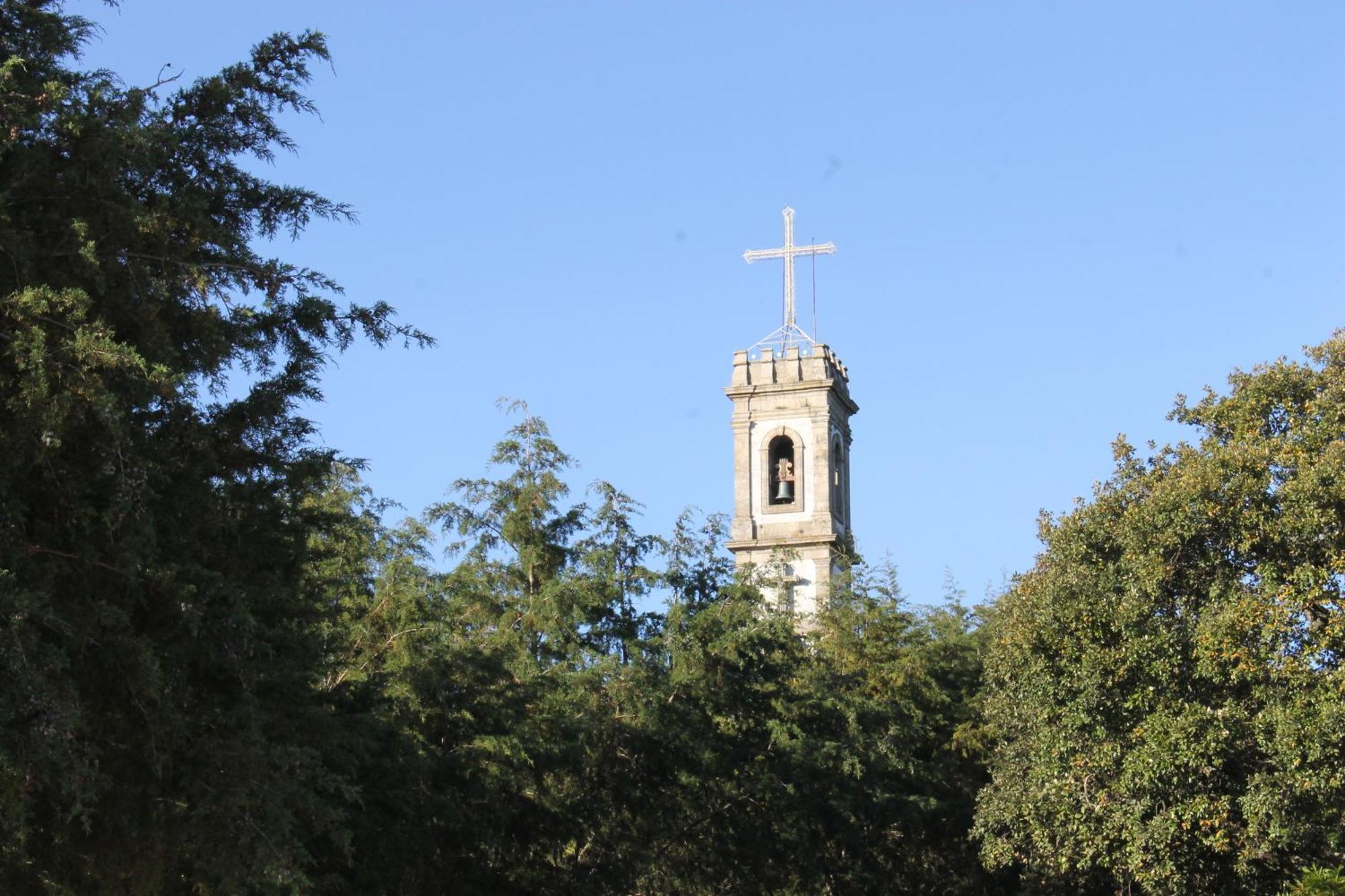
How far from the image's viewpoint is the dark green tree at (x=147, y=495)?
13.6 m

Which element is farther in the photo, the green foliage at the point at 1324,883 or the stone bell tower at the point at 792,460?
the stone bell tower at the point at 792,460

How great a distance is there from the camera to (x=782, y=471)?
56094 mm

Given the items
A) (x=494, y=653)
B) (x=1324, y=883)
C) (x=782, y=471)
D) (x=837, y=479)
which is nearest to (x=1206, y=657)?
(x=1324, y=883)

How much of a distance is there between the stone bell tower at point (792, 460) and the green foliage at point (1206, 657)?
30381 mm

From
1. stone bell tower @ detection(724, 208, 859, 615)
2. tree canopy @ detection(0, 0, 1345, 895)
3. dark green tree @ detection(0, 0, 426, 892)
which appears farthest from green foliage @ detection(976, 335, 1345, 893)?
stone bell tower @ detection(724, 208, 859, 615)

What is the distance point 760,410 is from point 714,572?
2453 centimetres

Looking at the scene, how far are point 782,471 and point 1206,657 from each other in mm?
35152

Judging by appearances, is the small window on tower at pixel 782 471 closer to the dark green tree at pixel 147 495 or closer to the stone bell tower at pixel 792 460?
A: the stone bell tower at pixel 792 460

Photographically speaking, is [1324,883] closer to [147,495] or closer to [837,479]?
[147,495]

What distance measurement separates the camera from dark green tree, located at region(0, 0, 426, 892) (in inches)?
534

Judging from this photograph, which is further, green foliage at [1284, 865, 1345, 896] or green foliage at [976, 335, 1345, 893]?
green foliage at [976, 335, 1345, 893]

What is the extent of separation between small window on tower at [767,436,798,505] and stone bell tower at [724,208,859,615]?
0.02 m

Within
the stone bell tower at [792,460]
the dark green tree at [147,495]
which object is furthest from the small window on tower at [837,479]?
the dark green tree at [147,495]

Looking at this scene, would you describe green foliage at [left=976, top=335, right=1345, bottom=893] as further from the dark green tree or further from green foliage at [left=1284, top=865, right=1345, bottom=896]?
the dark green tree
